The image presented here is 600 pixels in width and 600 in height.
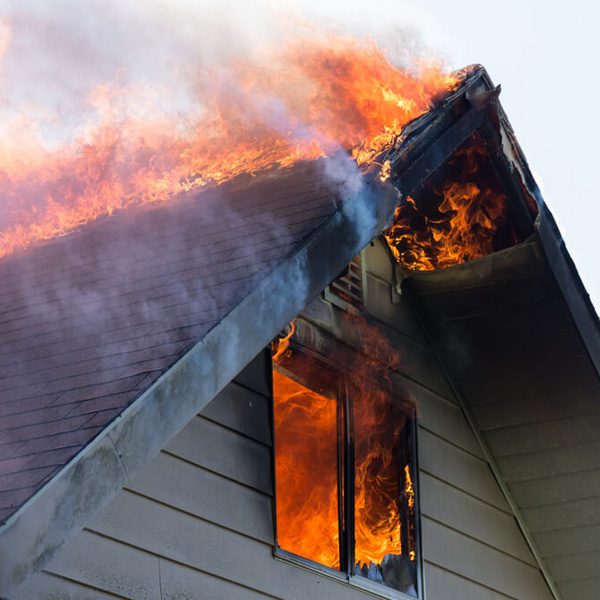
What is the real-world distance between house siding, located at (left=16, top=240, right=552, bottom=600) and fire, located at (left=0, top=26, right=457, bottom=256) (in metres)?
1.12

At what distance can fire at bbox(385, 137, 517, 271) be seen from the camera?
7.19 m

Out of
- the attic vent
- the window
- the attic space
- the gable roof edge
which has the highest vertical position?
the attic space

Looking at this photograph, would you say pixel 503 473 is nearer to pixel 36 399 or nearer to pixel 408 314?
pixel 408 314

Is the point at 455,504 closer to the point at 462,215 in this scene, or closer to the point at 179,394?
the point at 462,215

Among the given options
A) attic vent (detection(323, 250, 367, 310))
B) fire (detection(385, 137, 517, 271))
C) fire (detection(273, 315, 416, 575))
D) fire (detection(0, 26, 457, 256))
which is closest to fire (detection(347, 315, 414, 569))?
fire (detection(273, 315, 416, 575))

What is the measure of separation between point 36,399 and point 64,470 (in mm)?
715

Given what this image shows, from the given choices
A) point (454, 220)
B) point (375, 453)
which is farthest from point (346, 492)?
point (454, 220)

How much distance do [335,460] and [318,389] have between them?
454 millimetres

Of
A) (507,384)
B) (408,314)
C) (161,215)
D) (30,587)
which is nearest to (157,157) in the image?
(161,215)

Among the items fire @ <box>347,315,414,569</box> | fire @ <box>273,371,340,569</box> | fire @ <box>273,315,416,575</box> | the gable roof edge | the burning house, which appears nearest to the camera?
the gable roof edge

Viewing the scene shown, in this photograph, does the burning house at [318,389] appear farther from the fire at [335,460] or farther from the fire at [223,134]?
the fire at [223,134]

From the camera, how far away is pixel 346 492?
6.66 metres

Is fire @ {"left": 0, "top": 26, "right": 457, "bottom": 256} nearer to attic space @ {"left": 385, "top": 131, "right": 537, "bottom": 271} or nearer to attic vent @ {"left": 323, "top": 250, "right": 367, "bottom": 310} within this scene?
attic space @ {"left": 385, "top": 131, "right": 537, "bottom": 271}

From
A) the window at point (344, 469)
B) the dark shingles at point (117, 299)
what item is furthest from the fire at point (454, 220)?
the dark shingles at point (117, 299)
